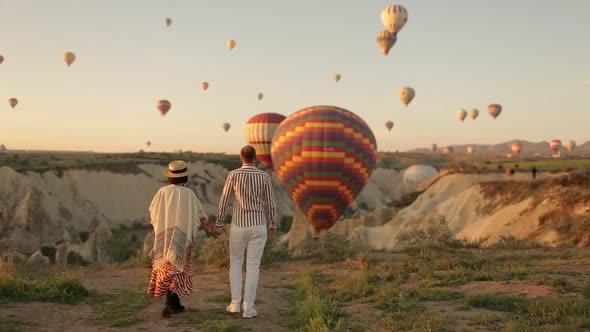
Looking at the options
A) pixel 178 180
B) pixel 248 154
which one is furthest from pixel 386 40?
pixel 178 180

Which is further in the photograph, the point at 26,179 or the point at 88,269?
the point at 26,179

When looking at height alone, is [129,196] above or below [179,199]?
below

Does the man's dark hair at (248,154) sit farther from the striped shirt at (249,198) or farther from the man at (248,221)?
the striped shirt at (249,198)

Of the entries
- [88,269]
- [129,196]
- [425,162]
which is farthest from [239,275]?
[425,162]

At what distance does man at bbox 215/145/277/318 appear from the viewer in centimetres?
681

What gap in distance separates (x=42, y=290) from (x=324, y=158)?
18068 mm

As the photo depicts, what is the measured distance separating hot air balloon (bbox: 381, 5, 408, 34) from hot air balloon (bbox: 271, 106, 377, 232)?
22.0 meters

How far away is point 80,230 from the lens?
43.6 metres

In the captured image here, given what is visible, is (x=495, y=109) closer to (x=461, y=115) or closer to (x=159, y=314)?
(x=461, y=115)

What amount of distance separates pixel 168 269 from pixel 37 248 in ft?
107

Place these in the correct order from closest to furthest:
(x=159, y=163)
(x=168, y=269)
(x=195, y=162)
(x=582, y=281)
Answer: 1. (x=168, y=269)
2. (x=582, y=281)
3. (x=159, y=163)
4. (x=195, y=162)

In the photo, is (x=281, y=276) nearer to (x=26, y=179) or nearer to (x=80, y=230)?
(x=80, y=230)

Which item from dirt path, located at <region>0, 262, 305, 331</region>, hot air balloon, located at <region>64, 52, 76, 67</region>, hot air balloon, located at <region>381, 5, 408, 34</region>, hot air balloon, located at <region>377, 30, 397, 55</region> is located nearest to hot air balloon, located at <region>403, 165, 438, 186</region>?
hot air balloon, located at <region>377, 30, 397, 55</region>

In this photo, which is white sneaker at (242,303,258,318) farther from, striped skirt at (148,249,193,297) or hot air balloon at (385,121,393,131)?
hot air balloon at (385,121,393,131)
